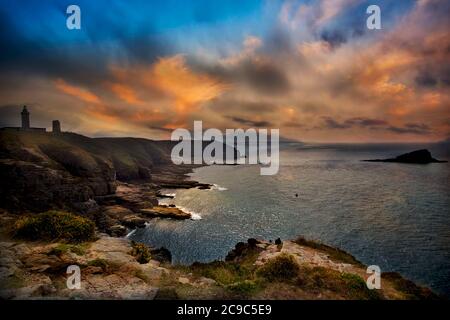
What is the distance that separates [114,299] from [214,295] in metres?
5.04

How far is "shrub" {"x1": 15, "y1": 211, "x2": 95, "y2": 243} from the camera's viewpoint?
762 inches

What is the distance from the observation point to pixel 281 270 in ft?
49.7

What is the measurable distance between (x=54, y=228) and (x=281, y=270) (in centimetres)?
1779

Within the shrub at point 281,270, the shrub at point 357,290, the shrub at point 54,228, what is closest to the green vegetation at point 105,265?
the shrub at point 54,228

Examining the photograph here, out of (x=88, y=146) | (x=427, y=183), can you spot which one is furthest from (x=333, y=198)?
(x=88, y=146)

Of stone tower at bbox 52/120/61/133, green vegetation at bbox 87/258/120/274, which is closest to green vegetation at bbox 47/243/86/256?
green vegetation at bbox 87/258/120/274

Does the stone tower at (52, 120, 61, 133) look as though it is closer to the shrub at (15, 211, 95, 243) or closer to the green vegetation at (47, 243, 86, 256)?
the shrub at (15, 211, 95, 243)

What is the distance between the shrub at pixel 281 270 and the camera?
49.0 ft

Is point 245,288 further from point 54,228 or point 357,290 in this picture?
point 54,228

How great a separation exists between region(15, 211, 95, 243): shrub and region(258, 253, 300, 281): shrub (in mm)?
15176

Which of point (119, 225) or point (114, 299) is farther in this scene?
point (119, 225)

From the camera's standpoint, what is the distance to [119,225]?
5359 cm

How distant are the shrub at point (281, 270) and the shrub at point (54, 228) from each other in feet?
49.8
